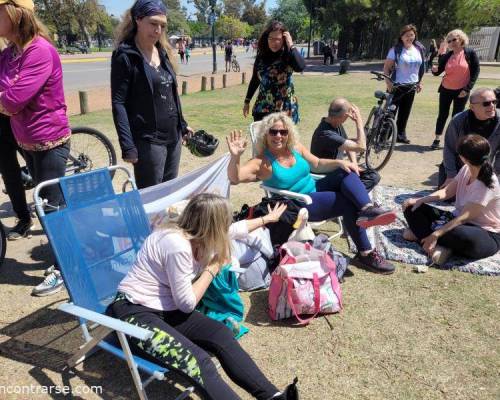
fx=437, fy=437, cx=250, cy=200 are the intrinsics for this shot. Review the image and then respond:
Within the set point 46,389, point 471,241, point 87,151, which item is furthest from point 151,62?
point 471,241

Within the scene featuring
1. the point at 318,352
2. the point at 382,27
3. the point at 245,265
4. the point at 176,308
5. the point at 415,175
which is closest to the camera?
the point at 176,308

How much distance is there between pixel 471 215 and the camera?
3594 millimetres

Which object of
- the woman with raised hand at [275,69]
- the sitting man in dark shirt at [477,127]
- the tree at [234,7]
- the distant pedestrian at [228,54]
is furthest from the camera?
the tree at [234,7]

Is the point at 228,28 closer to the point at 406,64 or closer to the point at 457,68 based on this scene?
the point at 406,64

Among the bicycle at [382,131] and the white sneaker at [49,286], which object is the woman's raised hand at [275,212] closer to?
the white sneaker at [49,286]

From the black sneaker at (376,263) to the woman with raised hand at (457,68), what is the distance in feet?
13.4

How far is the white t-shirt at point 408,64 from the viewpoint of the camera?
6891 mm

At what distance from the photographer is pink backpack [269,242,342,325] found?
9.59ft

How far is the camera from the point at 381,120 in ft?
20.5

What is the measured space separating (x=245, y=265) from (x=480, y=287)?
6.03 ft

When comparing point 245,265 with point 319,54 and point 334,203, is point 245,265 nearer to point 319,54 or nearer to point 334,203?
point 334,203

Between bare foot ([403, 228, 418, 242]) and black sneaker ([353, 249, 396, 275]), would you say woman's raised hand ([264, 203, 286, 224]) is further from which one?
bare foot ([403, 228, 418, 242])

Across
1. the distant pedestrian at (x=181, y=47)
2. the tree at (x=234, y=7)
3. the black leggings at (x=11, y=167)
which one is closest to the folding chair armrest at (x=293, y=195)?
the black leggings at (x=11, y=167)

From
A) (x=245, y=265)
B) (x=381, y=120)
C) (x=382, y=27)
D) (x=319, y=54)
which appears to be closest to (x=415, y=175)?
(x=381, y=120)
